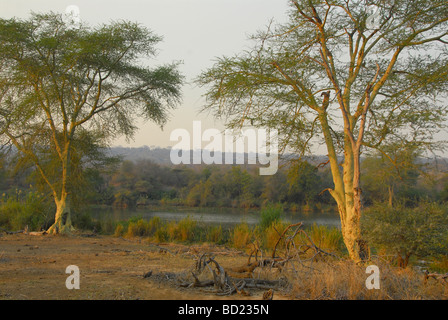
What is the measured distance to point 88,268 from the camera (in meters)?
7.43

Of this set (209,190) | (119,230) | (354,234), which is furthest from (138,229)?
(209,190)

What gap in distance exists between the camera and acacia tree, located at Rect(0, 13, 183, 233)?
43.3 feet

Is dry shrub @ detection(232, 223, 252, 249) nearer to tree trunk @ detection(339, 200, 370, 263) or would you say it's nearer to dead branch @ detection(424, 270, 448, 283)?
tree trunk @ detection(339, 200, 370, 263)

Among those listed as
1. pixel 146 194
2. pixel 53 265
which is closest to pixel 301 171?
pixel 53 265

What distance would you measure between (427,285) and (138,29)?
480 inches

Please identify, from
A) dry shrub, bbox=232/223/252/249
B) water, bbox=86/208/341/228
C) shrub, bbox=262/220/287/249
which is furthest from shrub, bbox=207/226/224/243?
water, bbox=86/208/341/228

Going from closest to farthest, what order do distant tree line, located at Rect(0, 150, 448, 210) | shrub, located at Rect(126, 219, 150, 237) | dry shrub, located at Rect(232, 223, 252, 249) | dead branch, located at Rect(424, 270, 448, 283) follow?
dead branch, located at Rect(424, 270, 448, 283) < dry shrub, located at Rect(232, 223, 252, 249) < shrub, located at Rect(126, 219, 150, 237) < distant tree line, located at Rect(0, 150, 448, 210)

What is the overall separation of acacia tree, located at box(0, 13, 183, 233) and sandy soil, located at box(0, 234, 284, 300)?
316 cm

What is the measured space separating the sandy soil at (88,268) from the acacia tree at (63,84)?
3.16 meters

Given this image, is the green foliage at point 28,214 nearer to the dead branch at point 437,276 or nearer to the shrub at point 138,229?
the shrub at point 138,229

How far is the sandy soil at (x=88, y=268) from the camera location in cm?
526

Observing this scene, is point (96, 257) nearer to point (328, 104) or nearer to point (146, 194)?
point (328, 104)

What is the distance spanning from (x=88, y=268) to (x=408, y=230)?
6.08 meters

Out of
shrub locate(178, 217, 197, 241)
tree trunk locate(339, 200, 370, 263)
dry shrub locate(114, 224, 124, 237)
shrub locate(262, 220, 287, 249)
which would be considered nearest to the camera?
tree trunk locate(339, 200, 370, 263)
